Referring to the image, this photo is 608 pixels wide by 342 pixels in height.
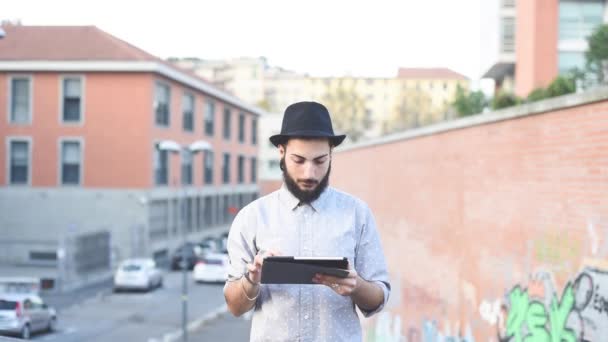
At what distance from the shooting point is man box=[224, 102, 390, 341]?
290 cm

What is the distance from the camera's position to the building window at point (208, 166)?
45.4m

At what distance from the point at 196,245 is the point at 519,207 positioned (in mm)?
32207

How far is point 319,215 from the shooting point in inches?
118

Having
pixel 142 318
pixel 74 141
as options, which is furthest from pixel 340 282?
pixel 74 141

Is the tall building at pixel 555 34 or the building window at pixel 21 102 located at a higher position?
the tall building at pixel 555 34

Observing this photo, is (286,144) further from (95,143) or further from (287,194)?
(95,143)

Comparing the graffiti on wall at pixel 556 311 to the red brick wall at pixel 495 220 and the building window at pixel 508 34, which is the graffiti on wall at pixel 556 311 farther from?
the building window at pixel 508 34

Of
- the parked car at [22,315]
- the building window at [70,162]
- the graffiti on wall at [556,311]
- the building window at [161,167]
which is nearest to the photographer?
the graffiti on wall at [556,311]

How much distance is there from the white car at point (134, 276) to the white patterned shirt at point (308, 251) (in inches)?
1050

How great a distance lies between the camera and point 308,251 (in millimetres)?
2951

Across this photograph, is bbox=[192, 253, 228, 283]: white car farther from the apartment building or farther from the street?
the apartment building

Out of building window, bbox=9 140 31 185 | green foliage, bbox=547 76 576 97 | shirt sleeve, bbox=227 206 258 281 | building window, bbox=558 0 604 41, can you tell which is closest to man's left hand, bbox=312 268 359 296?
shirt sleeve, bbox=227 206 258 281

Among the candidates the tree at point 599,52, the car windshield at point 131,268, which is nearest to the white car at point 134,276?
the car windshield at point 131,268

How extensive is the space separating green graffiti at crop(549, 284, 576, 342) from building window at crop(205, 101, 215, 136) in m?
39.9
